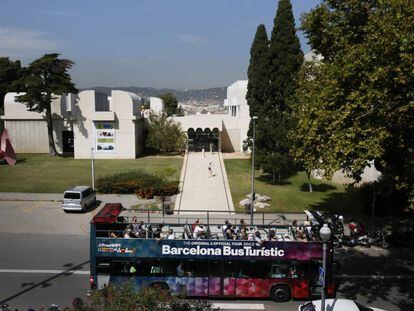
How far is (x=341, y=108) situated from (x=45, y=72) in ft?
→ 128

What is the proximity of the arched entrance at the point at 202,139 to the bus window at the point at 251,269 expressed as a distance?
126 feet

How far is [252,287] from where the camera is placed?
54.6 ft

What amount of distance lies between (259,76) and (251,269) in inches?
981

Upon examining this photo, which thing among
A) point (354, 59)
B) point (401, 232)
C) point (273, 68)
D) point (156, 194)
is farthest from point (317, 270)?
point (273, 68)

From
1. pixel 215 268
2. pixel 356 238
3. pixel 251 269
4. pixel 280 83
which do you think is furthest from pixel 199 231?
pixel 280 83

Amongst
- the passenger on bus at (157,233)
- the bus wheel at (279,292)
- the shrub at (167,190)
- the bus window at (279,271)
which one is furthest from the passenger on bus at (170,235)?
the shrub at (167,190)

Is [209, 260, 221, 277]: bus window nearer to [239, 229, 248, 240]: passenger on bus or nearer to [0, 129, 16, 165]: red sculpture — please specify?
[239, 229, 248, 240]: passenger on bus

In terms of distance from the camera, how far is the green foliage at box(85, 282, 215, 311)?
879 centimetres

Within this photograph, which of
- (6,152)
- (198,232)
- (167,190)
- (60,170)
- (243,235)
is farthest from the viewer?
(60,170)

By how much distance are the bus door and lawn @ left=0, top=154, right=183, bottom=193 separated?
71.6ft

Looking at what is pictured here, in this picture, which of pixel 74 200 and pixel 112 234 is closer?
pixel 112 234

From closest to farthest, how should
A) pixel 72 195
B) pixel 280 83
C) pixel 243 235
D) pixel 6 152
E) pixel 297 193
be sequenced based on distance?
1. pixel 6 152
2. pixel 243 235
3. pixel 72 195
4. pixel 297 193
5. pixel 280 83

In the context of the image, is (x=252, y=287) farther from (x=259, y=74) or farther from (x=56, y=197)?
(x=259, y=74)

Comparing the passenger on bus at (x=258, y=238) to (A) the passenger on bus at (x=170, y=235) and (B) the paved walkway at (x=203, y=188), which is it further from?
(B) the paved walkway at (x=203, y=188)
